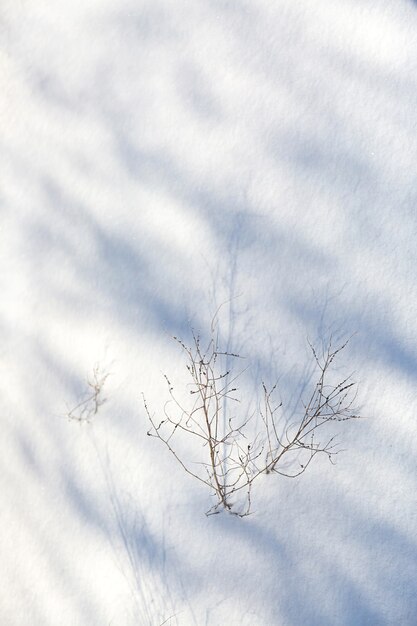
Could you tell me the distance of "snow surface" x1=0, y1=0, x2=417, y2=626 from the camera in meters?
3.67

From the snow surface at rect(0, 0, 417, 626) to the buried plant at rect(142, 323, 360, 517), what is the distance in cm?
8

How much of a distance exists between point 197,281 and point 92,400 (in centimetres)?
88

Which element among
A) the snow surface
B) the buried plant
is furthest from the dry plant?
the buried plant

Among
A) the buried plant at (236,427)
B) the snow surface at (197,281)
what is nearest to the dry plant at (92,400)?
the snow surface at (197,281)

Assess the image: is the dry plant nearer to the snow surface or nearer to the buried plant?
the snow surface

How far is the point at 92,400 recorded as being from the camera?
13.0 feet

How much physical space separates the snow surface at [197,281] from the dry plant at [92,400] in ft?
0.15

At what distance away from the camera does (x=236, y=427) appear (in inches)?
149

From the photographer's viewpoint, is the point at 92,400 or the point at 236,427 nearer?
the point at 236,427

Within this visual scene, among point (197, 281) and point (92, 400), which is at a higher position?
point (197, 281)

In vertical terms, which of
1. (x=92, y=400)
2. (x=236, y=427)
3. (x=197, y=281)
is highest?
(x=197, y=281)

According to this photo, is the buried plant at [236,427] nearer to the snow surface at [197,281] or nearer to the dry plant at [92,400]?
the snow surface at [197,281]

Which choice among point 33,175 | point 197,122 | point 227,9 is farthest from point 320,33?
point 33,175

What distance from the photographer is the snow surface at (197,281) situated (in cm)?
367
